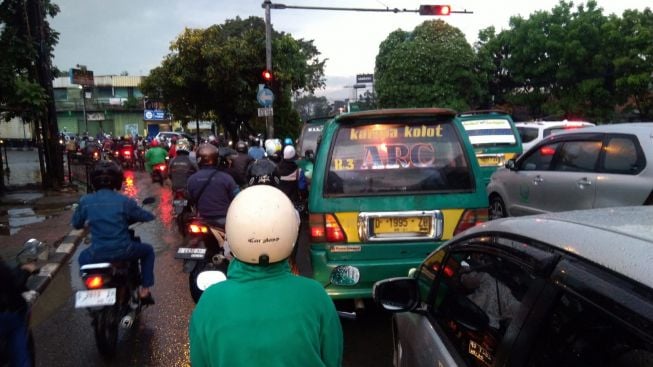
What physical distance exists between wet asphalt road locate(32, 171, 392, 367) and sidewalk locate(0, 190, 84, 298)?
0.28 m

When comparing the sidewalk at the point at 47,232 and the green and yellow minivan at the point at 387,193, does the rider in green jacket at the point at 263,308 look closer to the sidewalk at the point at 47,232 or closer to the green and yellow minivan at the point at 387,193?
the sidewalk at the point at 47,232

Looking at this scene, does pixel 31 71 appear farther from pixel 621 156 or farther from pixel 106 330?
pixel 621 156

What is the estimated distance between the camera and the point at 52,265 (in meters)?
7.18

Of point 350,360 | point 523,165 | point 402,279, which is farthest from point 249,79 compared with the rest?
point 402,279

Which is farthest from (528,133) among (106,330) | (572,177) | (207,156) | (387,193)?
(106,330)

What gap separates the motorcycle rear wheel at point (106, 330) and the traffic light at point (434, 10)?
43.8 feet

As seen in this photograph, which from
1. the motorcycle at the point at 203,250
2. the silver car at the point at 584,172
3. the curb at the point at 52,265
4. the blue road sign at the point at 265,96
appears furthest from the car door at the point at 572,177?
the blue road sign at the point at 265,96

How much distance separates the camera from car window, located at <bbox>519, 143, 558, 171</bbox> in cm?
732

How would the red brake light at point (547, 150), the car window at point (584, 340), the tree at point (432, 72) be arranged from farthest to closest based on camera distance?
the tree at point (432, 72) < the red brake light at point (547, 150) < the car window at point (584, 340)

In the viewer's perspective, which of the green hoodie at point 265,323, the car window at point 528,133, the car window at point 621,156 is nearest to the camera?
the green hoodie at point 265,323

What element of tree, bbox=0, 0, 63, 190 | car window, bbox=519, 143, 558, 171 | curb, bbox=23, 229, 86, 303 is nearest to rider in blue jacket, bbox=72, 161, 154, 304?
curb, bbox=23, 229, 86, 303

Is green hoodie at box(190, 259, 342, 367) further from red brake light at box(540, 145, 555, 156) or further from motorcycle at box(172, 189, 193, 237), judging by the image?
motorcycle at box(172, 189, 193, 237)

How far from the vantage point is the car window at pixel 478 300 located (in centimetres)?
181

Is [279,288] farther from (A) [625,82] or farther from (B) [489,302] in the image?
(A) [625,82]
